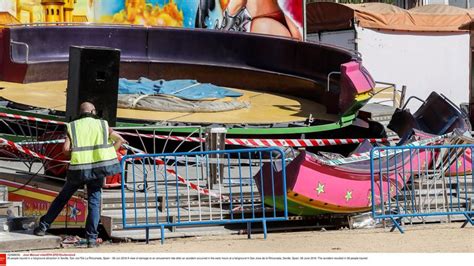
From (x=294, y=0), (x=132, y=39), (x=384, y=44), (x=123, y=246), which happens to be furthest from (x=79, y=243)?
(x=384, y=44)

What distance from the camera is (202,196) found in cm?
1218

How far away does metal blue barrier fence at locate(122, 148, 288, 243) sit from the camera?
11414 mm

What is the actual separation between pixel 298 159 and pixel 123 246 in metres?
2.17

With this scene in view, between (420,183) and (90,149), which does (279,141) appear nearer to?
(420,183)

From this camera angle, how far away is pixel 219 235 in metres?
11.8

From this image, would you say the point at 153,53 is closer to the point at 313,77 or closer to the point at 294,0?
the point at 313,77

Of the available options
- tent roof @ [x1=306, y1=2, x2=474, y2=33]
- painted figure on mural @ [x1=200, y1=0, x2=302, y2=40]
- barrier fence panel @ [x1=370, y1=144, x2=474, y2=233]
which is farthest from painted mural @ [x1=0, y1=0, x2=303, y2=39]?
barrier fence panel @ [x1=370, y1=144, x2=474, y2=233]

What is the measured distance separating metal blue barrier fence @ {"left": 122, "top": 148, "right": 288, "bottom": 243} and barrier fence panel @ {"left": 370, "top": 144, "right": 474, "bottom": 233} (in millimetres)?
1189

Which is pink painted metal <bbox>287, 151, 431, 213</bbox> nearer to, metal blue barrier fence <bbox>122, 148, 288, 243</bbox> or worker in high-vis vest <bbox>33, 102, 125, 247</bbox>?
metal blue barrier fence <bbox>122, 148, 288, 243</bbox>

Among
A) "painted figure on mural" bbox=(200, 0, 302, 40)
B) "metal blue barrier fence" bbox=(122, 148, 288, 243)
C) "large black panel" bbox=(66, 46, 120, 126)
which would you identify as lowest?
Result: "metal blue barrier fence" bbox=(122, 148, 288, 243)

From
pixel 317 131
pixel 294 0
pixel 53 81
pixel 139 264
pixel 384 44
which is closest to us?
pixel 139 264

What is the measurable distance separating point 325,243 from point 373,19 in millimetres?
18166

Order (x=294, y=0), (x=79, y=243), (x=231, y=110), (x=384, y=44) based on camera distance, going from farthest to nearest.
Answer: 1. (x=384, y=44)
2. (x=294, y=0)
3. (x=231, y=110)
4. (x=79, y=243)

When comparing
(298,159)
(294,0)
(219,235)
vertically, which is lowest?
(219,235)
